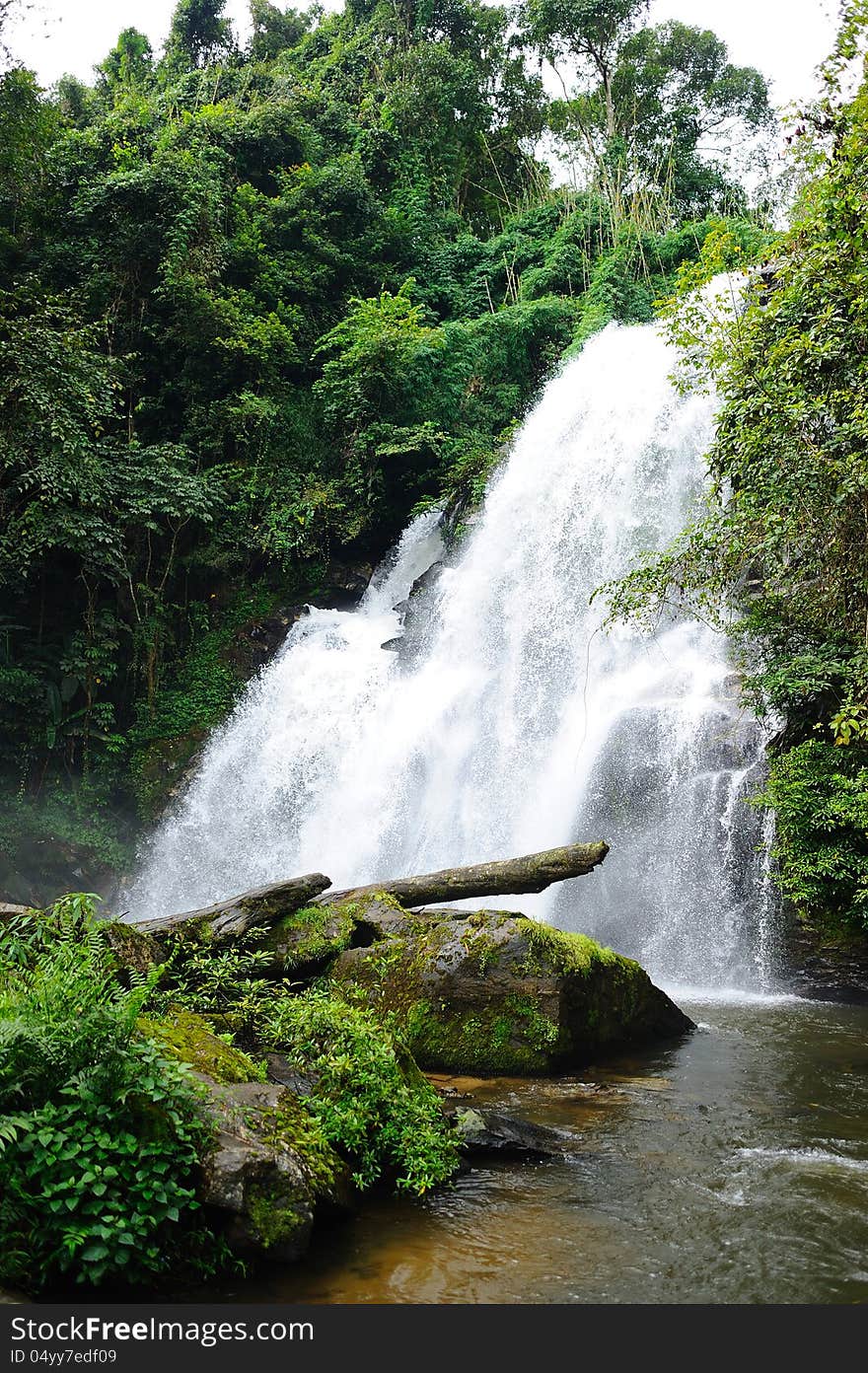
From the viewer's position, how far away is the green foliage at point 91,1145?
124 inches

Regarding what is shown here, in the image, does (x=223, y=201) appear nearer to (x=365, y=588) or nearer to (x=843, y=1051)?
(x=365, y=588)

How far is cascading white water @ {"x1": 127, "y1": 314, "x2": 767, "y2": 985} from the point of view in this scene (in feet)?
38.3

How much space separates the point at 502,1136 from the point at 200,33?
1483 inches

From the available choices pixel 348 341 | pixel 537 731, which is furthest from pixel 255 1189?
pixel 348 341

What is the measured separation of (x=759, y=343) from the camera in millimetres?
8969

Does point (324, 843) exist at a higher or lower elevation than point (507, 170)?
lower

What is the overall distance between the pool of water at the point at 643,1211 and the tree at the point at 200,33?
36.2 meters

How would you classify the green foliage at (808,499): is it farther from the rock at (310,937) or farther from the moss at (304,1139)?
the moss at (304,1139)

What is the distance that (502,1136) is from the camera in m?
5.04

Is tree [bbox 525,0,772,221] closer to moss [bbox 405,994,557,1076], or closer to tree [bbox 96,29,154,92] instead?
tree [bbox 96,29,154,92]

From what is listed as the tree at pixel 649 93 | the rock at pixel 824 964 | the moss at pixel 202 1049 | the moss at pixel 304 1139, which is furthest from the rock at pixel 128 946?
the tree at pixel 649 93

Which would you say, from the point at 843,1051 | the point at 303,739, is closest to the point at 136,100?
the point at 303,739

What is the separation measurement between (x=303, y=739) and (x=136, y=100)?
17988mm
